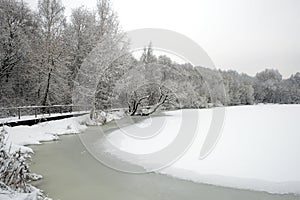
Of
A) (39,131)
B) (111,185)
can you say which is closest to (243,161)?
(111,185)

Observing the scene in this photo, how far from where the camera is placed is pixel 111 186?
6.71m

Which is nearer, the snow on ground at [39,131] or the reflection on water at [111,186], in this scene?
the reflection on water at [111,186]

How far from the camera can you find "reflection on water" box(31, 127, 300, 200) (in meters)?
6.02

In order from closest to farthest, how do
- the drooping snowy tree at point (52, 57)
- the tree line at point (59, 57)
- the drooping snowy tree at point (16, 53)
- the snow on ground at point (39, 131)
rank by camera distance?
the snow on ground at point (39, 131) → the drooping snowy tree at point (16, 53) → the tree line at point (59, 57) → the drooping snowy tree at point (52, 57)

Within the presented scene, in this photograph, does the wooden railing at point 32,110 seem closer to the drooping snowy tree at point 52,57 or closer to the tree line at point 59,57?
the tree line at point 59,57

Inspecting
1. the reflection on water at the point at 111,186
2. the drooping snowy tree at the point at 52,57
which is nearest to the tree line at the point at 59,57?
the drooping snowy tree at the point at 52,57

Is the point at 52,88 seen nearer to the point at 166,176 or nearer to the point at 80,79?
the point at 80,79

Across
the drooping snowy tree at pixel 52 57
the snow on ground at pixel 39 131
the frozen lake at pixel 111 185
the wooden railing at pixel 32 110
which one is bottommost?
the frozen lake at pixel 111 185

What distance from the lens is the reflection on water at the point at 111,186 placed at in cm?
602

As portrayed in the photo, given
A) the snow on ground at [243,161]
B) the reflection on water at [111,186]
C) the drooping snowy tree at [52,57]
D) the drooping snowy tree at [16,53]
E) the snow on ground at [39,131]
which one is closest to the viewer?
the reflection on water at [111,186]

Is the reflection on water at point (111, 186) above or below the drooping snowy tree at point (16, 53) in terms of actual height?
below

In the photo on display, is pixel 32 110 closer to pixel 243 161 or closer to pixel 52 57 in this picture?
pixel 52 57

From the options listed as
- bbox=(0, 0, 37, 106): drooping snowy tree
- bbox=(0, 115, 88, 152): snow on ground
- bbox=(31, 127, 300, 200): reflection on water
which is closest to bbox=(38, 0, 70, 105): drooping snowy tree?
bbox=(0, 0, 37, 106): drooping snowy tree

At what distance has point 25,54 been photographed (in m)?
22.6
